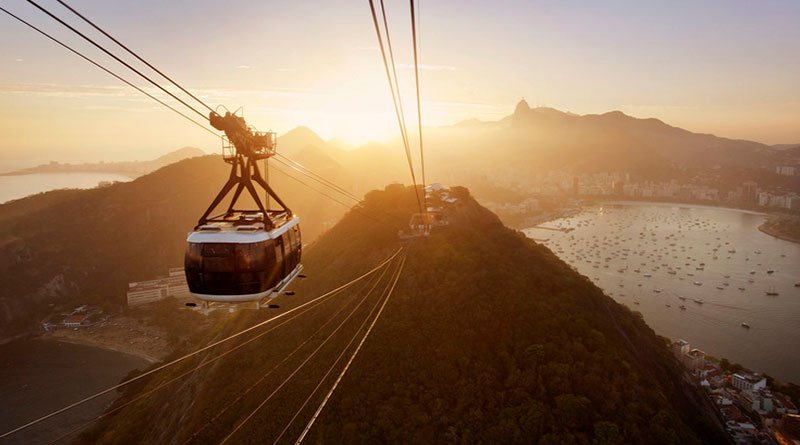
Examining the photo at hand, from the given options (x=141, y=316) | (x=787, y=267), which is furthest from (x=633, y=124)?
(x=141, y=316)

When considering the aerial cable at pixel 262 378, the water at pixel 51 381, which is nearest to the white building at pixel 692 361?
the aerial cable at pixel 262 378

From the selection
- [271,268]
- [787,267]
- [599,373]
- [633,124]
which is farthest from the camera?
[633,124]

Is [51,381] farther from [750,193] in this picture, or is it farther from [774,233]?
[750,193]

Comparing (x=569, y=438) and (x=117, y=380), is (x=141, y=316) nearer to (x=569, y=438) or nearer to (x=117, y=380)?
(x=117, y=380)

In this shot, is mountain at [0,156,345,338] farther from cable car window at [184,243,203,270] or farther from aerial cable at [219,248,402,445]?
cable car window at [184,243,203,270]

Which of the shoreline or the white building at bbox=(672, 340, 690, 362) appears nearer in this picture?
the white building at bbox=(672, 340, 690, 362)

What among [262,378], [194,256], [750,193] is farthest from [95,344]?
[750,193]

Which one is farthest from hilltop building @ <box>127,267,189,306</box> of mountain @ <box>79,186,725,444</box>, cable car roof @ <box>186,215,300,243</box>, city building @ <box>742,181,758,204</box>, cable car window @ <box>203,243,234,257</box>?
city building @ <box>742,181,758,204</box>
